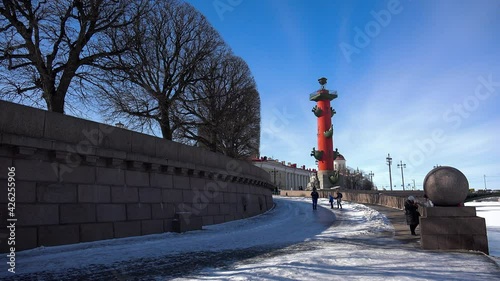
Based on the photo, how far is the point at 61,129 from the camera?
36.5ft

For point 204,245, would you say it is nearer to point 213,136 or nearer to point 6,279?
point 6,279

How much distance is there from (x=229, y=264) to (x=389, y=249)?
4.46 metres

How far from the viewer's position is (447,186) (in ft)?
32.9

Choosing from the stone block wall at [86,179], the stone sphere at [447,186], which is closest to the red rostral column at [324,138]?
the stone block wall at [86,179]

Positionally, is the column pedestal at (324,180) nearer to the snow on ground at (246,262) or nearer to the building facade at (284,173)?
the building facade at (284,173)

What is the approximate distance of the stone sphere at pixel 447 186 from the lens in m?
9.99

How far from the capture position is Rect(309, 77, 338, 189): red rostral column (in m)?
65.9

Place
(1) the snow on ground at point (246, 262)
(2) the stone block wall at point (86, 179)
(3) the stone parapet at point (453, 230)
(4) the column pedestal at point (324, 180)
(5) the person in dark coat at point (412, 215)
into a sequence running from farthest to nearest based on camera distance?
(4) the column pedestal at point (324, 180)
(5) the person in dark coat at point (412, 215)
(2) the stone block wall at point (86, 179)
(3) the stone parapet at point (453, 230)
(1) the snow on ground at point (246, 262)

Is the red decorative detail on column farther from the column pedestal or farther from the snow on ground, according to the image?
the snow on ground

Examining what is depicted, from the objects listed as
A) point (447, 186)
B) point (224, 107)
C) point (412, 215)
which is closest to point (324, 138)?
point (224, 107)

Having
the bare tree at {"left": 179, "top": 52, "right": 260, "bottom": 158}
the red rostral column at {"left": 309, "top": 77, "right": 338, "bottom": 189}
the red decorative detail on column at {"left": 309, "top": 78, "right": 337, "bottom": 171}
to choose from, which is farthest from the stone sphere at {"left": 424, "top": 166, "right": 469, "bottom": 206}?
the red decorative detail on column at {"left": 309, "top": 78, "right": 337, "bottom": 171}

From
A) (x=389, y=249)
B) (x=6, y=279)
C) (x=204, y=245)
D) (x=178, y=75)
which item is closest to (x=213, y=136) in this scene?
(x=178, y=75)

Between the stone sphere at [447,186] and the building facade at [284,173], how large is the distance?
90288 millimetres

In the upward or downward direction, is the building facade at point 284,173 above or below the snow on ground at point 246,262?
above
